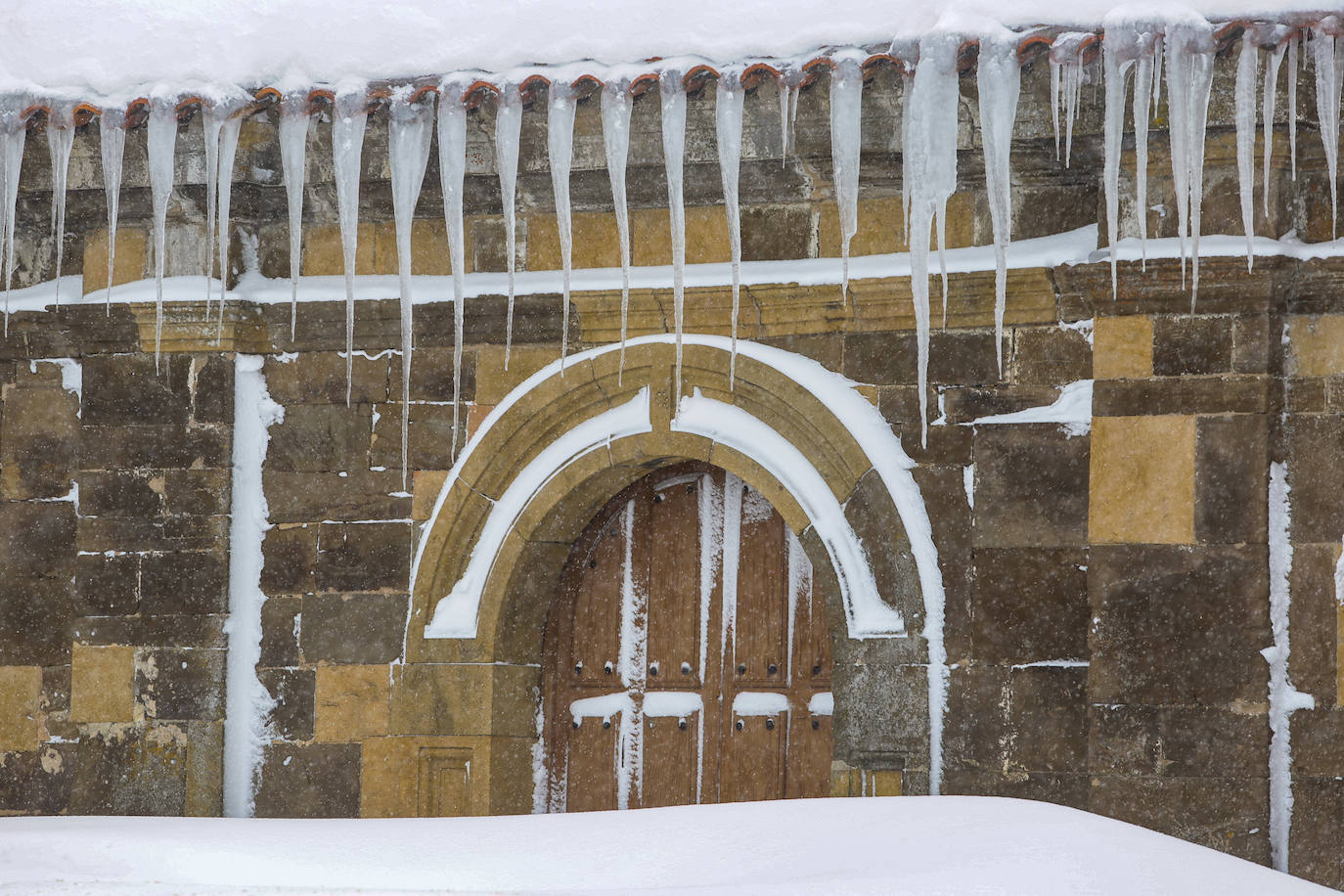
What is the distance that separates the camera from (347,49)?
5180 millimetres

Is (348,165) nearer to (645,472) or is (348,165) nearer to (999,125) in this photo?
(645,472)

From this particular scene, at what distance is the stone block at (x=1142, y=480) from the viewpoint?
477 centimetres

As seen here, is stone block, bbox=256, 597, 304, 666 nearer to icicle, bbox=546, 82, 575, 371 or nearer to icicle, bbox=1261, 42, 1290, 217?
icicle, bbox=546, 82, 575, 371

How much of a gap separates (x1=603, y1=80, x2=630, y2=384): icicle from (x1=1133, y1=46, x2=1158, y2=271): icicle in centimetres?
154

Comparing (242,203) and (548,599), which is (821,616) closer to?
(548,599)

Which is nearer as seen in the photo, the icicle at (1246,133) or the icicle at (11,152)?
the icicle at (1246,133)

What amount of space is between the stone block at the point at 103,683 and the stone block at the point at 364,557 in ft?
2.51

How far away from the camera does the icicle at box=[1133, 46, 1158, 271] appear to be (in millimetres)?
4500

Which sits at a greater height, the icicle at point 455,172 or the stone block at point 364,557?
the icicle at point 455,172

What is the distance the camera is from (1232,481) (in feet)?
15.5

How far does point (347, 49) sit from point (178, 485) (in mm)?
1715

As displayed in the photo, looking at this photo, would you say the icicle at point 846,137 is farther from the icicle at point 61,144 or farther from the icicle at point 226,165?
the icicle at point 61,144

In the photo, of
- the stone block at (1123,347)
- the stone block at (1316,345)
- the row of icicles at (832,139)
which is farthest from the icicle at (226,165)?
the stone block at (1316,345)

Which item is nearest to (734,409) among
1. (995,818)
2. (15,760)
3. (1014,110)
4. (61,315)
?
(1014,110)
